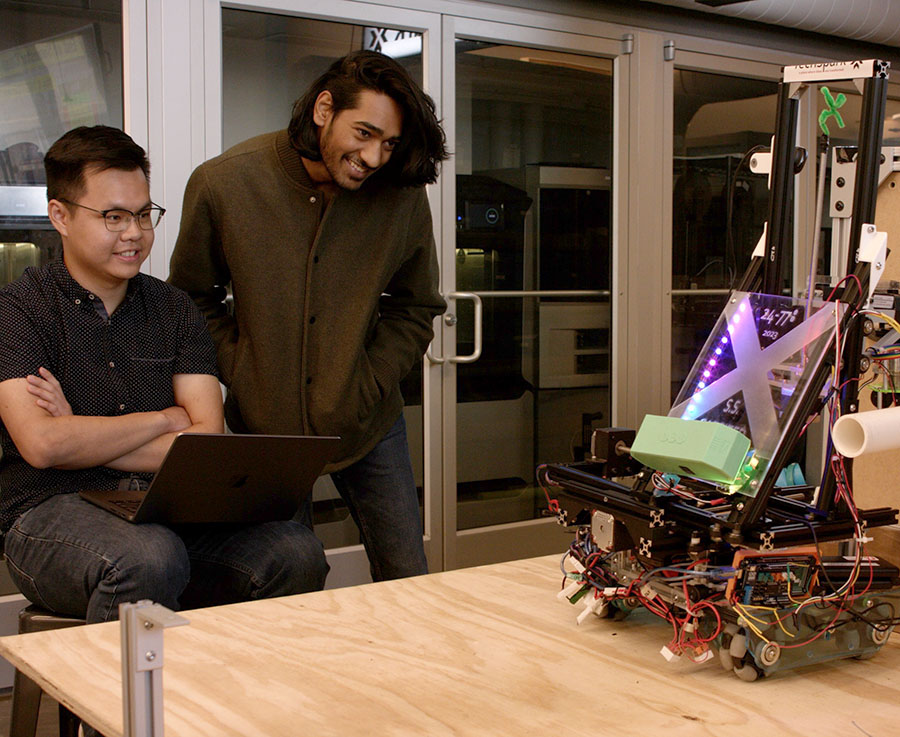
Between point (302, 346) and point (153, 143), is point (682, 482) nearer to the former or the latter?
point (302, 346)

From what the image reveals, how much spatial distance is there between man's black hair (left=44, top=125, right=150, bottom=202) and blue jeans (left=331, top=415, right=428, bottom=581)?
79 centimetres

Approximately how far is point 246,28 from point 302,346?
1.33 m

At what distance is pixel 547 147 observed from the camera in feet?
12.1

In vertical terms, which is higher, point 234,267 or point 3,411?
point 234,267

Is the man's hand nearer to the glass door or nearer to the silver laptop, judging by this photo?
the silver laptop

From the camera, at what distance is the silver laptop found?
164cm

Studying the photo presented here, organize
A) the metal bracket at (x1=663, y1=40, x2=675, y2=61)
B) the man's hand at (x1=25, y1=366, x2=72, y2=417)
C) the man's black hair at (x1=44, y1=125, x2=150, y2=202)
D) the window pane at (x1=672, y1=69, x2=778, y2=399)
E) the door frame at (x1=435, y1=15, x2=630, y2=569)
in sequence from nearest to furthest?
the man's hand at (x1=25, y1=366, x2=72, y2=417) → the man's black hair at (x1=44, y1=125, x2=150, y2=202) → the door frame at (x1=435, y1=15, x2=630, y2=569) → the metal bracket at (x1=663, y1=40, x2=675, y2=61) → the window pane at (x1=672, y1=69, x2=778, y2=399)

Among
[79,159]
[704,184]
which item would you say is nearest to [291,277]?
[79,159]

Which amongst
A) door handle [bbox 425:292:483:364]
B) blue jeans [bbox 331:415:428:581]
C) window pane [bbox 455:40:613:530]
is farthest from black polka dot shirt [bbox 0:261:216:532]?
Answer: window pane [bbox 455:40:613:530]

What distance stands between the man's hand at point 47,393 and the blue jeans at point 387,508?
0.62 metres

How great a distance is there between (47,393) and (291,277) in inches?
21.4

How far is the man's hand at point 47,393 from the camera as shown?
1833 mm

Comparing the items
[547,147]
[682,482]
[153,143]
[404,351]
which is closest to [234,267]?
[404,351]

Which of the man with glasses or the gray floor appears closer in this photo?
the man with glasses
